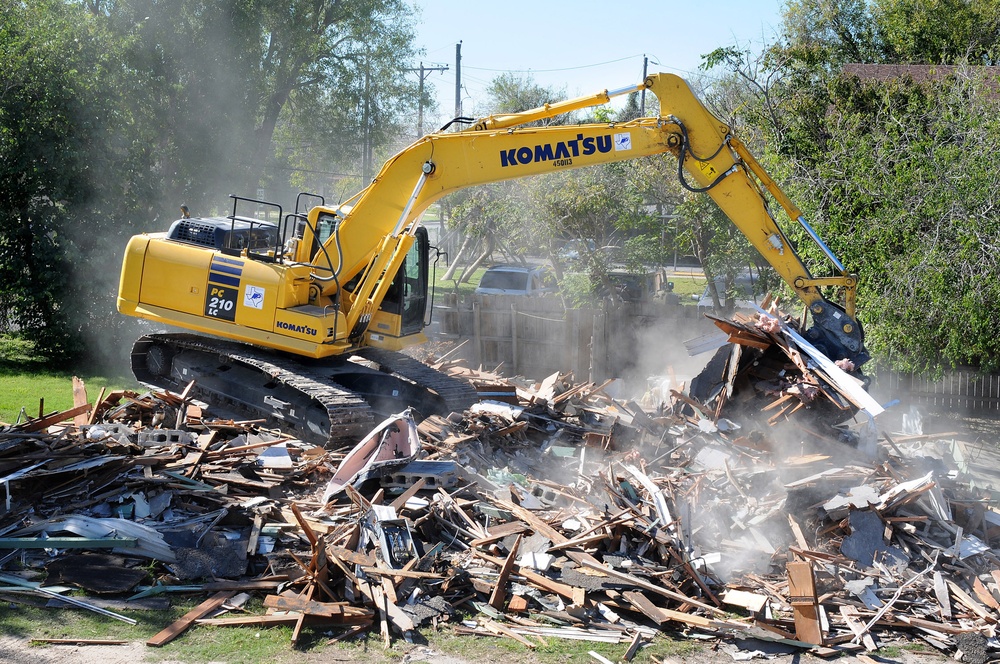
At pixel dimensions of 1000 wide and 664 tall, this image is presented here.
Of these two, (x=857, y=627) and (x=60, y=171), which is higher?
(x=60, y=171)

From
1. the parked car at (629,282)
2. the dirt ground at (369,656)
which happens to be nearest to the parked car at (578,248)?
the parked car at (629,282)

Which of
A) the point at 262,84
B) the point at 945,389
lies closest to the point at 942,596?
the point at 945,389

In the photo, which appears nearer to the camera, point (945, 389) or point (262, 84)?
point (945, 389)

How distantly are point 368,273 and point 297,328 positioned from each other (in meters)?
1.10

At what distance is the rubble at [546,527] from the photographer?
680 cm

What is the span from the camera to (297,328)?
10.6 meters

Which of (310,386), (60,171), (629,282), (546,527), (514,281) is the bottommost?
(546,527)

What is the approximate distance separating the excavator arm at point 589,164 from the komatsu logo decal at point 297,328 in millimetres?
500

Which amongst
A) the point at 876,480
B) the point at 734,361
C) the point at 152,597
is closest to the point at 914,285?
the point at 734,361

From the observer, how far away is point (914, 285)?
13.1 metres

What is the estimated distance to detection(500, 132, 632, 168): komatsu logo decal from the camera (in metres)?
9.77

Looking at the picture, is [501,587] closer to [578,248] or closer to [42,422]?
[42,422]

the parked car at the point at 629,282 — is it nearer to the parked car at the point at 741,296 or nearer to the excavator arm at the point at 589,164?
the parked car at the point at 741,296

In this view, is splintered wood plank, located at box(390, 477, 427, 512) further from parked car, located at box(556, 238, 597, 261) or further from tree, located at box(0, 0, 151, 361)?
tree, located at box(0, 0, 151, 361)
